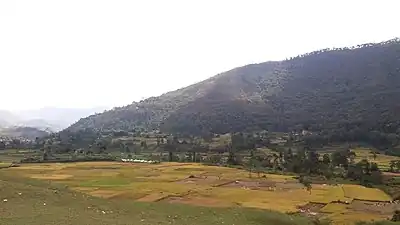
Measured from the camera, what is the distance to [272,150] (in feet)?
432

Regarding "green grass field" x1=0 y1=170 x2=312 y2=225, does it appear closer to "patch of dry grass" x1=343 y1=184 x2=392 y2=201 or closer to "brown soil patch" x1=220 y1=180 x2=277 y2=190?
"patch of dry grass" x1=343 y1=184 x2=392 y2=201

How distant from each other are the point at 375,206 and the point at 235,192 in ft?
51.9

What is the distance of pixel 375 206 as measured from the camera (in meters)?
50.2

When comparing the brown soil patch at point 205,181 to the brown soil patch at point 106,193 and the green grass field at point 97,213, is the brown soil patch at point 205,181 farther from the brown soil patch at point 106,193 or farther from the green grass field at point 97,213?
the green grass field at point 97,213

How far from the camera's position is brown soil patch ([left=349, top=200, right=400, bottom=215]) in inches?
1823

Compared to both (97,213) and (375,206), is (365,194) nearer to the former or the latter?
(375,206)

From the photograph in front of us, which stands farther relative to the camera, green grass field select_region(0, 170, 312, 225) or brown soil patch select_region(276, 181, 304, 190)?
brown soil patch select_region(276, 181, 304, 190)

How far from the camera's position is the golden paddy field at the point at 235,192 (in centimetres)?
4622

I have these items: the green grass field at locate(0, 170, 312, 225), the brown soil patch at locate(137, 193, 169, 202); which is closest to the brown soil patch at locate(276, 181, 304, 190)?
the brown soil patch at locate(137, 193, 169, 202)

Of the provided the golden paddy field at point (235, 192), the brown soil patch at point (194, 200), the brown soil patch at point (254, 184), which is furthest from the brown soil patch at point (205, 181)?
the brown soil patch at point (194, 200)

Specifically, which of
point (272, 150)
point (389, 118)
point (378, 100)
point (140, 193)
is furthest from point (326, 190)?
point (378, 100)

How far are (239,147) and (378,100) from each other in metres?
74.5

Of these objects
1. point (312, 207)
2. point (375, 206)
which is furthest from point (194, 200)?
point (375, 206)

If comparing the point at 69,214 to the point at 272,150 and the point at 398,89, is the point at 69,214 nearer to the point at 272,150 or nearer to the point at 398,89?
the point at 272,150
